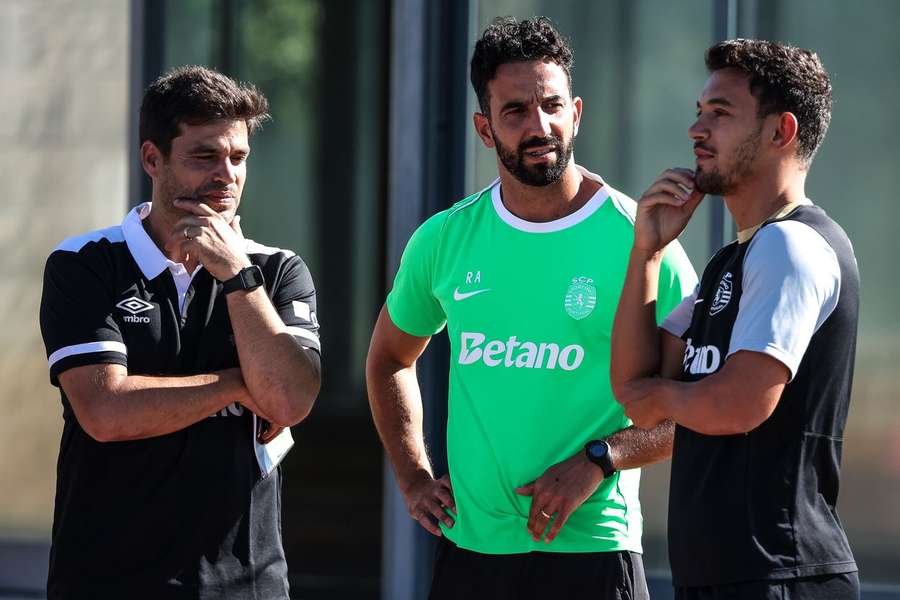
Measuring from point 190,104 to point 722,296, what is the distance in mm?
1369

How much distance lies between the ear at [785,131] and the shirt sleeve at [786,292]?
214 millimetres

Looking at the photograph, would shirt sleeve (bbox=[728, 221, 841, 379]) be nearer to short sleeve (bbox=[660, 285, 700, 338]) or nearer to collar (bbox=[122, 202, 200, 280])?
short sleeve (bbox=[660, 285, 700, 338])

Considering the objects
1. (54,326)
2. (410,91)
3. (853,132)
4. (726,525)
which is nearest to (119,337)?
(54,326)

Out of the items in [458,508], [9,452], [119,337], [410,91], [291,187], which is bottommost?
[9,452]

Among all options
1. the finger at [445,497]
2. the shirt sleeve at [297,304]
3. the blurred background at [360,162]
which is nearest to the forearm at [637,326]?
the finger at [445,497]

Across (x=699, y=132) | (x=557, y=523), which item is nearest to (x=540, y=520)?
(x=557, y=523)

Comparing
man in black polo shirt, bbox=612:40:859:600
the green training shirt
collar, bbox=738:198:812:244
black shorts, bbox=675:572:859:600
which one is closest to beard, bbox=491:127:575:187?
the green training shirt

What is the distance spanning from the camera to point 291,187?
21.8 feet

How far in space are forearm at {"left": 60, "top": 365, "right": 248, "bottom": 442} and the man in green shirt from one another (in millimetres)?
630

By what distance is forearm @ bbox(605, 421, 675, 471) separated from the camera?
303 cm

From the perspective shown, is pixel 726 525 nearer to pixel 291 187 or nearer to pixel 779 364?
pixel 779 364

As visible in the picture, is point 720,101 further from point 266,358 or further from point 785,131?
point 266,358

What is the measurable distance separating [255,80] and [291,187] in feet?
1.86

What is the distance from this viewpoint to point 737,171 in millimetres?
2701
